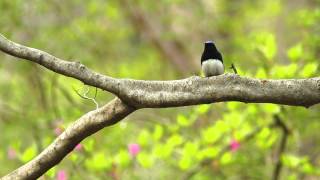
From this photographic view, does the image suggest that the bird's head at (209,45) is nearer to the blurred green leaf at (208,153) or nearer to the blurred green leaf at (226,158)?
the blurred green leaf at (208,153)

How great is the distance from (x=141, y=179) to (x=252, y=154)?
135 cm

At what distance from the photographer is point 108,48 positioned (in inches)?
453

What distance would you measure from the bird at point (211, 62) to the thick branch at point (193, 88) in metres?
0.28

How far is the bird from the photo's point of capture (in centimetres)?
350

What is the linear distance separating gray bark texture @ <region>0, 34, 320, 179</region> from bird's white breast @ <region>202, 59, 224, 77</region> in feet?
0.87

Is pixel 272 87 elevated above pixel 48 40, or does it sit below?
below

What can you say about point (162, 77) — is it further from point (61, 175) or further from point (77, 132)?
point (77, 132)

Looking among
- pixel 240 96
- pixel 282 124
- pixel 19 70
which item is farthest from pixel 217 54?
pixel 19 70

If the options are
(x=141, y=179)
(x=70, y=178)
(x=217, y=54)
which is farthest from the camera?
(x=141, y=179)

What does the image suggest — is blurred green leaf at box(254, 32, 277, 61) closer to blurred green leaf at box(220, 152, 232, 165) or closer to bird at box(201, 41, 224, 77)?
blurred green leaf at box(220, 152, 232, 165)

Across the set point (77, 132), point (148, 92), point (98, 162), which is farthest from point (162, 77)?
point (148, 92)

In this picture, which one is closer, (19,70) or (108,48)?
(19,70)

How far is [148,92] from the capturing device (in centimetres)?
328

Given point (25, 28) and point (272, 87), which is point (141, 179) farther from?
point (272, 87)
